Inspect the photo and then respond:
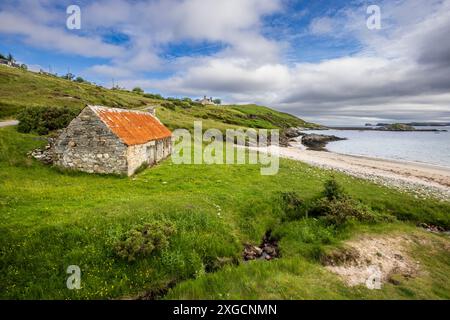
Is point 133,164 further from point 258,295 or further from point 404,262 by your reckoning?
point 404,262

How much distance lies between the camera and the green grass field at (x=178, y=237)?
9609mm

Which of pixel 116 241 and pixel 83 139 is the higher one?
pixel 83 139

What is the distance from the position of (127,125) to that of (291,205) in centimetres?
1546

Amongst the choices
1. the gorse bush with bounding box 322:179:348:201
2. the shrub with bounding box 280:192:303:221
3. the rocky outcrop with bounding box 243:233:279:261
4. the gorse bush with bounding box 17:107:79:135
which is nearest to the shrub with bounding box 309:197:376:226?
the gorse bush with bounding box 322:179:348:201

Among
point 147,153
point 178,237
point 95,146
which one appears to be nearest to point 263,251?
point 178,237

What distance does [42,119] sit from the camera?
30688 mm

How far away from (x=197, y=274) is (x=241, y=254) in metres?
2.78

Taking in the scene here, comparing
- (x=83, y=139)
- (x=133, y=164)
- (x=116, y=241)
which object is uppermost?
(x=83, y=139)

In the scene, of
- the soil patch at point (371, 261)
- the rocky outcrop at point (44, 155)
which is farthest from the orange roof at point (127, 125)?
the soil patch at point (371, 261)

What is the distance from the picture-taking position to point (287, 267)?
11.1 meters

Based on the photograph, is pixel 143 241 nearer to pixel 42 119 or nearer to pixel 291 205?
pixel 291 205

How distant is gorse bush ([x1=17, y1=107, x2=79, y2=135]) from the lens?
29.2 m
